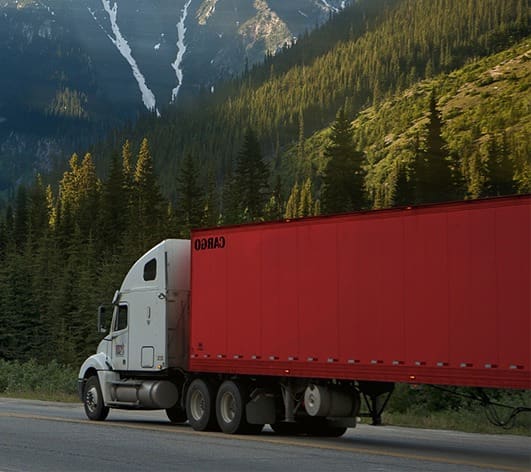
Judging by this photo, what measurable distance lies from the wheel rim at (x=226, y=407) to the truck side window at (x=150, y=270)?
355cm

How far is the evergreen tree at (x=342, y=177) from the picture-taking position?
341ft

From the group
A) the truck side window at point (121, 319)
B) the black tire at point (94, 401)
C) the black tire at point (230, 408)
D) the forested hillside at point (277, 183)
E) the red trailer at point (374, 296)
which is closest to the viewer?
the red trailer at point (374, 296)

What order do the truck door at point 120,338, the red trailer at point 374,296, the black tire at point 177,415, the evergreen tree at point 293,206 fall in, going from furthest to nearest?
the evergreen tree at point 293,206 < the black tire at point 177,415 < the truck door at point 120,338 < the red trailer at point 374,296

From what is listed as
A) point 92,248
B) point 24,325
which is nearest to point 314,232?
point 24,325

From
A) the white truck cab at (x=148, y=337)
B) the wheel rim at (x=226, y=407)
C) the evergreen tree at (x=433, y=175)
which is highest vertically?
the evergreen tree at (x=433, y=175)

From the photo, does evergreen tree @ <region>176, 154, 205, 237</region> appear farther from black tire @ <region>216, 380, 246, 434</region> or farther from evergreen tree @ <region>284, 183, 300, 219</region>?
black tire @ <region>216, 380, 246, 434</region>

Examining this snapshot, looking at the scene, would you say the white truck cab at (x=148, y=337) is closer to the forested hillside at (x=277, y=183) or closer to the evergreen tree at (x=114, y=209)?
the forested hillside at (x=277, y=183)

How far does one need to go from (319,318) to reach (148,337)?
5.75m

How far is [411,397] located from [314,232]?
41.4 feet

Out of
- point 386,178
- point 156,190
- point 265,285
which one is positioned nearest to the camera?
point 265,285

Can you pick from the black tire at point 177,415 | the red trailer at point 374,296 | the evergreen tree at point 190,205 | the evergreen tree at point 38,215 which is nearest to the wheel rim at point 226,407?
the red trailer at point 374,296

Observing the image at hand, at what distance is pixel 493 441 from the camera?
19.8m

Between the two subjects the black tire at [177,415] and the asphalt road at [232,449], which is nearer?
the asphalt road at [232,449]

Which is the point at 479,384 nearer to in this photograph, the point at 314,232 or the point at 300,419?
the point at 314,232
